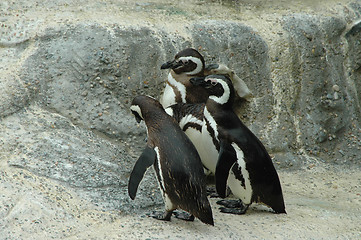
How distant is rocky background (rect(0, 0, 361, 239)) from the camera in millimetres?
3951

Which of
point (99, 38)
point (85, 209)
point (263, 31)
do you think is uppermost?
point (263, 31)

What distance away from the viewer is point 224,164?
4.03 meters

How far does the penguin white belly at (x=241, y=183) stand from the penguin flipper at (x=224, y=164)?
0.04m

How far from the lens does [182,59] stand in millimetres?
4914

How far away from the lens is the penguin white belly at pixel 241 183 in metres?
4.08

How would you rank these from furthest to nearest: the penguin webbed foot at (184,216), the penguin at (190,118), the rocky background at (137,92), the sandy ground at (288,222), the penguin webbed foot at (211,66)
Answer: the penguin webbed foot at (211,66) → the penguin at (190,118) → the rocky background at (137,92) → the penguin webbed foot at (184,216) → the sandy ground at (288,222)

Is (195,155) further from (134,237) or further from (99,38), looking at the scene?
(99,38)

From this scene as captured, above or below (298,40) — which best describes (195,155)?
below

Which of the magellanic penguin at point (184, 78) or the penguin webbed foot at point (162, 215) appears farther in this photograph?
the magellanic penguin at point (184, 78)

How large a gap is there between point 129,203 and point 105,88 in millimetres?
1444

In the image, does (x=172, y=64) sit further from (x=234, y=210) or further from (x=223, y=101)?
(x=234, y=210)

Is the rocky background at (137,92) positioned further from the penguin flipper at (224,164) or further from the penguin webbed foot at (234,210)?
the penguin flipper at (224,164)

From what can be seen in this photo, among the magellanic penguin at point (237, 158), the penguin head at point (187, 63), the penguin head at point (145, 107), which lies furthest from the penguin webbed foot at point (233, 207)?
the penguin head at point (187, 63)

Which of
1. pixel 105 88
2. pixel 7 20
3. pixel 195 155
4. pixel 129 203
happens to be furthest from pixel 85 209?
pixel 7 20
